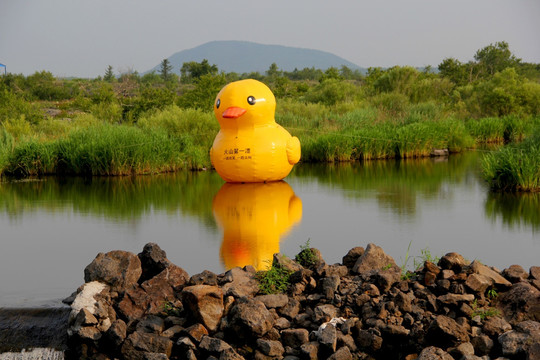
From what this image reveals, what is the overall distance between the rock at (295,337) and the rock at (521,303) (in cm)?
143

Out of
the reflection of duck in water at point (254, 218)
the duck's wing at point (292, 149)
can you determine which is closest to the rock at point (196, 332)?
the reflection of duck in water at point (254, 218)

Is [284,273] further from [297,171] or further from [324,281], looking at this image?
[297,171]

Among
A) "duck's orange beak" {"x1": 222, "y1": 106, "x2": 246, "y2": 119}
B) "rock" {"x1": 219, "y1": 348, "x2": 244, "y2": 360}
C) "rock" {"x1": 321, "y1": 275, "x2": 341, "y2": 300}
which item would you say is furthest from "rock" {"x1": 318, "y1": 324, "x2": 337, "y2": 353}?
"duck's orange beak" {"x1": 222, "y1": 106, "x2": 246, "y2": 119}

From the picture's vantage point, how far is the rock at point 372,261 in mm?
5363

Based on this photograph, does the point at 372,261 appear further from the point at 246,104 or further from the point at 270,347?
the point at 246,104

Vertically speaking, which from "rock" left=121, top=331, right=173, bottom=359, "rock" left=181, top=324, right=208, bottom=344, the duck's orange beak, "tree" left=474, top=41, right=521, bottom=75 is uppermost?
"tree" left=474, top=41, right=521, bottom=75

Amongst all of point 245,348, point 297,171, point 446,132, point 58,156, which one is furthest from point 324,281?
point 446,132

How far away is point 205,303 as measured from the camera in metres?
4.73

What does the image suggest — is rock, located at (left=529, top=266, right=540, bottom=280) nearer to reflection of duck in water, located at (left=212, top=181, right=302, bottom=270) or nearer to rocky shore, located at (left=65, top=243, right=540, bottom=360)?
rocky shore, located at (left=65, top=243, right=540, bottom=360)

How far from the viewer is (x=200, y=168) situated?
14555 mm

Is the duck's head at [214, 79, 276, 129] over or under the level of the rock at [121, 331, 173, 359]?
over

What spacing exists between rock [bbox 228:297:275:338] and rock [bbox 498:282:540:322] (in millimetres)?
1677

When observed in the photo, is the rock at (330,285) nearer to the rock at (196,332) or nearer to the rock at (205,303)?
the rock at (205,303)

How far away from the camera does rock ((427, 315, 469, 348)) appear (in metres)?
4.34
